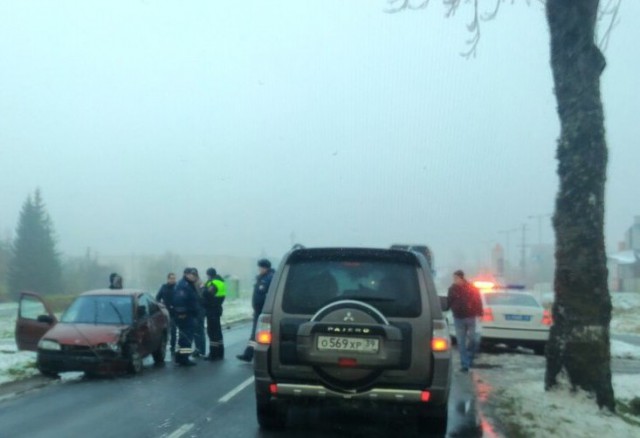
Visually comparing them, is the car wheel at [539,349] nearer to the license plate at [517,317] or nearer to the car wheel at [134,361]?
the license plate at [517,317]

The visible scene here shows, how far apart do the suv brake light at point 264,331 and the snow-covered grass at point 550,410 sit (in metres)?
2.81

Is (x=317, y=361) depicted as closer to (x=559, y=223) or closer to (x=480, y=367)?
(x=559, y=223)

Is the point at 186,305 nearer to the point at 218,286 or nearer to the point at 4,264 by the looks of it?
the point at 218,286

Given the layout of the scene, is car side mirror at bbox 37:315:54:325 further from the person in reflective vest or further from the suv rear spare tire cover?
the suv rear spare tire cover

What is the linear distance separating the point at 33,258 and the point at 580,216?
71758mm

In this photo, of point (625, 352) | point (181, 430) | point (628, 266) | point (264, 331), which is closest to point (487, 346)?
point (625, 352)

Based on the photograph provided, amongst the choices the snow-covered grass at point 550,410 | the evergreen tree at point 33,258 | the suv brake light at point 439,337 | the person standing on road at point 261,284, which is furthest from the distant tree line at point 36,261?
the suv brake light at point 439,337

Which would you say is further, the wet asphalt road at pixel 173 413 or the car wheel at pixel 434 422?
the wet asphalt road at pixel 173 413

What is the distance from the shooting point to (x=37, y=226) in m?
77.5

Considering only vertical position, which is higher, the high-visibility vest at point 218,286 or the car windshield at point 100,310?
the high-visibility vest at point 218,286

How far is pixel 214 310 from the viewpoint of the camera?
53.1 feet

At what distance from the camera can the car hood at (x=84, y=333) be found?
13.2 metres

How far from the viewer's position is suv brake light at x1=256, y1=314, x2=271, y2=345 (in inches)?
307

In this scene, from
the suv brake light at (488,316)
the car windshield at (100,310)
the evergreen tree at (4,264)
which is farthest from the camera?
the evergreen tree at (4,264)
